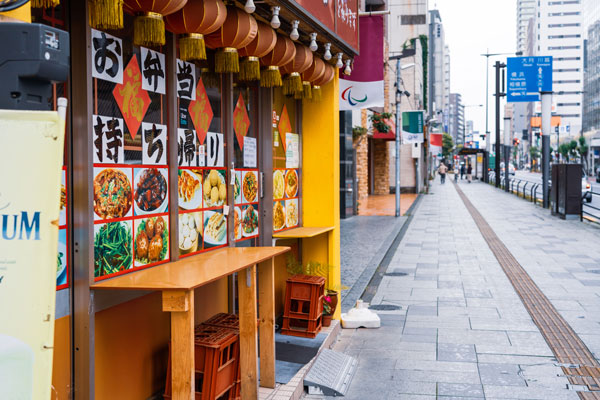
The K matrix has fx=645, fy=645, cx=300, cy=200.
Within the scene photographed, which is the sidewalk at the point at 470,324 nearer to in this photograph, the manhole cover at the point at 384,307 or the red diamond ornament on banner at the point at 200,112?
the manhole cover at the point at 384,307

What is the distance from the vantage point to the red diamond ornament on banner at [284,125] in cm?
705

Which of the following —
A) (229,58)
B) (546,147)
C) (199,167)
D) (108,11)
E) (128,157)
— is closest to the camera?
(108,11)

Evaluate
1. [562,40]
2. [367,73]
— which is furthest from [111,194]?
[562,40]

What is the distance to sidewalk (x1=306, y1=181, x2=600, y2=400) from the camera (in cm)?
567

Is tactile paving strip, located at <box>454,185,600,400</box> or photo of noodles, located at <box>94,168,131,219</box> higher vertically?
photo of noodles, located at <box>94,168,131,219</box>

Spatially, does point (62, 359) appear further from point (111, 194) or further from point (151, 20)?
point (151, 20)

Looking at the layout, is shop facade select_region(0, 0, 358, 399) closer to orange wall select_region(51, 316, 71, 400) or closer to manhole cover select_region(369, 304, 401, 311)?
orange wall select_region(51, 316, 71, 400)

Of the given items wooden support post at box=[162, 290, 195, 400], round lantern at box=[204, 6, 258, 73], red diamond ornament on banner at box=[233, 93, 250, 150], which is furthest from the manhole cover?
wooden support post at box=[162, 290, 195, 400]

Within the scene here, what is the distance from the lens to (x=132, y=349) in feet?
13.9

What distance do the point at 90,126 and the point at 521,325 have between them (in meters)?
5.93

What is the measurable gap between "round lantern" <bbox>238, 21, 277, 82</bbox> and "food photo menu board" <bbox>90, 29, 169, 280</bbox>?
729 mm

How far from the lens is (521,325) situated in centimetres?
776

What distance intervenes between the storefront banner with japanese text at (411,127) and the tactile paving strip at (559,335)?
1327cm

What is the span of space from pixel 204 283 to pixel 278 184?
346cm
